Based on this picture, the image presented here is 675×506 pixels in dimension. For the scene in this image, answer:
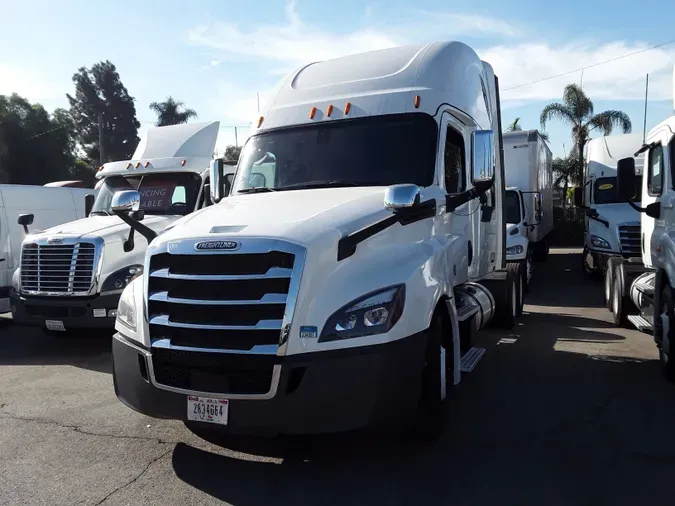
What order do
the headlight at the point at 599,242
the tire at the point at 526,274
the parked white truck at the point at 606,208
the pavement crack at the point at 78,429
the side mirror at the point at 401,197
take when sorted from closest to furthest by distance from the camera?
the side mirror at the point at 401,197 < the pavement crack at the point at 78,429 < the tire at the point at 526,274 < the parked white truck at the point at 606,208 < the headlight at the point at 599,242

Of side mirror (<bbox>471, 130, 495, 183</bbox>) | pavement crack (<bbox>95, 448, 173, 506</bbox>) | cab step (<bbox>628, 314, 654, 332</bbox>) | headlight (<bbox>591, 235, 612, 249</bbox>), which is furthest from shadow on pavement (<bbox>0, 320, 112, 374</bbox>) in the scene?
headlight (<bbox>591, 235, 612, 249</bbox>)

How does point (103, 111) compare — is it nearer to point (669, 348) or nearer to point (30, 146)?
point (30, 146)

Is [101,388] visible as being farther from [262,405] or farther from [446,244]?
[446,244]

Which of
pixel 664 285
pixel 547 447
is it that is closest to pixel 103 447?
pixel 547 447

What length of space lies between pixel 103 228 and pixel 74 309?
124cm

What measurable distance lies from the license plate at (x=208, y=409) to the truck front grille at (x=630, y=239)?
35.8 ft

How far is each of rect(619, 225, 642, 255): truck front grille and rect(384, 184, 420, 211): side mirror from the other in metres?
9.72

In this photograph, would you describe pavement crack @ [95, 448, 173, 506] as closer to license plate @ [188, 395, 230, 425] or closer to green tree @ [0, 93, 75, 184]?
license plate @ [188, 395, 230, 425]

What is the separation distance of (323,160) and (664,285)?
4.11 metres

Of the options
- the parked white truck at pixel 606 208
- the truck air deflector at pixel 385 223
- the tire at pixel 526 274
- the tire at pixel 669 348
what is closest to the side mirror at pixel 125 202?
the truck air deflector at pixel 385 223

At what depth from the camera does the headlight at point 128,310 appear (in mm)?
4586

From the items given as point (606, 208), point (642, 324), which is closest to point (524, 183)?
point (606, 208)

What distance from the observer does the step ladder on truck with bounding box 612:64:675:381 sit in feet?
21.7

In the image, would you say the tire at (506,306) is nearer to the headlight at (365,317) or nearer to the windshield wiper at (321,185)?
the windshield wiper at (321,185)
